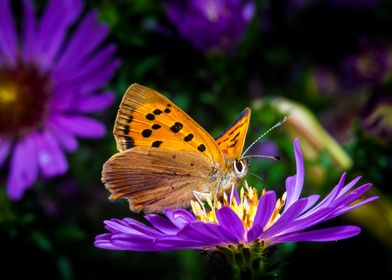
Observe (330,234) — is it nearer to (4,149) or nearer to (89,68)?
(89,68)

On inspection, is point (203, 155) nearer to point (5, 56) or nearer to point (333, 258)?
point (333, 258)

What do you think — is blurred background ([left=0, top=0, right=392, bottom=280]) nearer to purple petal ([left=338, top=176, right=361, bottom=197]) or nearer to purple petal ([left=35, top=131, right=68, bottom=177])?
purple petal ([left=35, top=131, right=68, bottom=177])

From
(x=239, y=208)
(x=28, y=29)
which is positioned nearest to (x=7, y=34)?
(x=28, y=29)

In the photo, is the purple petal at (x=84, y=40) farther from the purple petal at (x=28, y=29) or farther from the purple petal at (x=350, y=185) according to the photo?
the purple petal at (x=350, y=185)

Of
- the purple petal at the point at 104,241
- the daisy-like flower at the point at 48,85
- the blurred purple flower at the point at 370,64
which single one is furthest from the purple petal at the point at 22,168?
the blurred purple flower at the point at 370,64

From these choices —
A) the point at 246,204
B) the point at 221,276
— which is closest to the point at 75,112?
the point at 246,204
